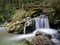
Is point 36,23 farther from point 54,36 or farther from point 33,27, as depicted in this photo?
point 54,36

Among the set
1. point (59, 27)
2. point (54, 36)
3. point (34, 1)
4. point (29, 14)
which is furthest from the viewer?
point (34, 1)

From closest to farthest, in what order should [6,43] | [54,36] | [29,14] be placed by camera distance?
→ [6,43], [54,36], [29,14]

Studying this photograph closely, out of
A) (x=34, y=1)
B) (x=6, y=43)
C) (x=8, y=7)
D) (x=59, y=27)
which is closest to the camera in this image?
(x=6, y=43)

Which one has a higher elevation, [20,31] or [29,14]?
[29,14]

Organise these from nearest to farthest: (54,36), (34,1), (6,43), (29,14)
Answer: (6,43) → (54,36) → (29,14) → (34,1)

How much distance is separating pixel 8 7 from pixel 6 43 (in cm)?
1221

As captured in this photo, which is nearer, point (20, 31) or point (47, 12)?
point (20, 31)

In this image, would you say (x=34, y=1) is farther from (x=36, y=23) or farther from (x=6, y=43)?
(x=6, y=43)

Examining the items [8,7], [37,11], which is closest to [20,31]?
[37,11]

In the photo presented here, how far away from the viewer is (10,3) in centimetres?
2250

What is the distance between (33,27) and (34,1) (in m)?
7.04

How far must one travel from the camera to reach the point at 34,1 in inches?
798

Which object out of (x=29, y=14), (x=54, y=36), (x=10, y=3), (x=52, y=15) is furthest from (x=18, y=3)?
(x=54, y=36)

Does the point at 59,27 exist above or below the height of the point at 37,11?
below
